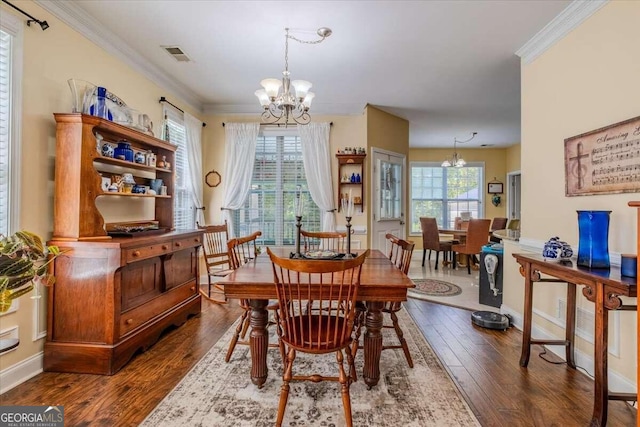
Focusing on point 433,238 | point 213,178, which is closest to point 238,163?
point 213,178

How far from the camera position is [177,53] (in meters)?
3.33

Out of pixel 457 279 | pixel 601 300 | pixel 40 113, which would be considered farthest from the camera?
pixel 457 279

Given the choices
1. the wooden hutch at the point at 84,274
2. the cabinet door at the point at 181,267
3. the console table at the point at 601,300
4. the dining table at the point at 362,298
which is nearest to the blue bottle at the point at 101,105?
the wooden hutch at the point at 84,274

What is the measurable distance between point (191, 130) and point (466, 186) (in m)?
6.90

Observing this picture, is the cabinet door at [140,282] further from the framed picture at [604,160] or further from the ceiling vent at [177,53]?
the framed picture at [604,160]

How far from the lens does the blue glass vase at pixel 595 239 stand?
1.95 m

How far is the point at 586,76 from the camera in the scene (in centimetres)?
241

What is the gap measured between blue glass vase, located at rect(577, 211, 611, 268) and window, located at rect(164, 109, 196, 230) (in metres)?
4.24

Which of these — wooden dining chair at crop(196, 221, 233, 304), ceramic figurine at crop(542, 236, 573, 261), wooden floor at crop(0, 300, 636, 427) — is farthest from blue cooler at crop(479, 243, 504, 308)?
wooden dining chair at crop(196, 221, 233, 304)

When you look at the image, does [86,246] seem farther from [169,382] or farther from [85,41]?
[85,41]

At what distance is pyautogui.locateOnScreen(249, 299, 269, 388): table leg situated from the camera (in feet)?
6.88

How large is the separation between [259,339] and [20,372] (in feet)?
5.53

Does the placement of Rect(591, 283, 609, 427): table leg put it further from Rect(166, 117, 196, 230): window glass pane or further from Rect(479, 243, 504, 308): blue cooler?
Rect(166, 117, 196, 230): window glass pane

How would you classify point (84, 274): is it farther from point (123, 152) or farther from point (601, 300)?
point (601, 300)
